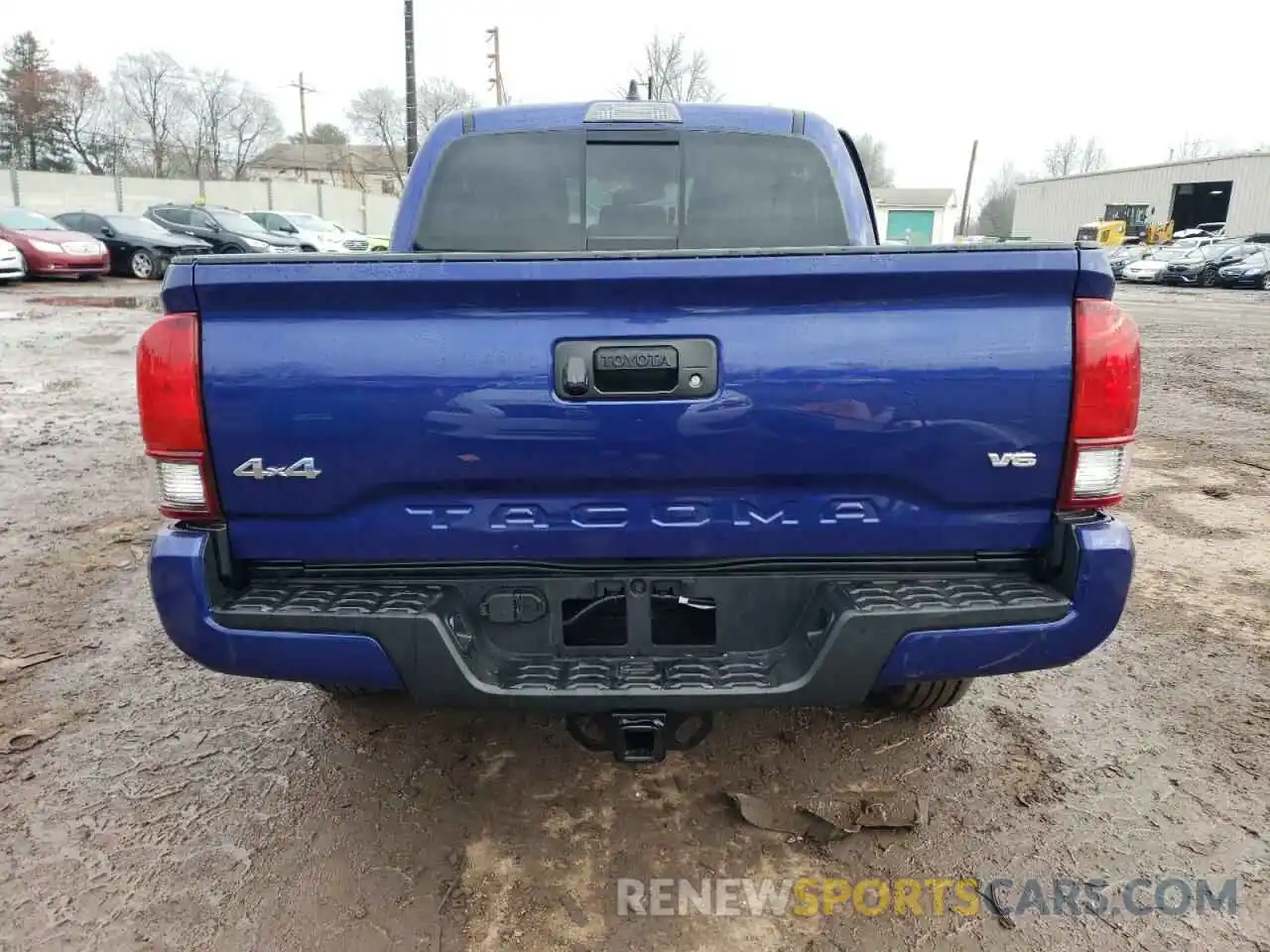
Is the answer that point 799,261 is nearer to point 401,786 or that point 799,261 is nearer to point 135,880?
point 401,786

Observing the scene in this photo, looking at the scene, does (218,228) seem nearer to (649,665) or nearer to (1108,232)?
(649,665)

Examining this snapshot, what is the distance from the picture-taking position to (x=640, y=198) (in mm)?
3510

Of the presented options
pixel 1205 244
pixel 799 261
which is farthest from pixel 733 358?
pixel 1205 244

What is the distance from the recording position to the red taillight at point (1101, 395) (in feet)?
6.70

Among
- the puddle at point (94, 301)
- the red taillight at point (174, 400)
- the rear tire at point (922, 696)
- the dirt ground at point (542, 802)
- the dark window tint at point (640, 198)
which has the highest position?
the dark window tint at point (640, 198)

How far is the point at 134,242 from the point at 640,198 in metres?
21.8

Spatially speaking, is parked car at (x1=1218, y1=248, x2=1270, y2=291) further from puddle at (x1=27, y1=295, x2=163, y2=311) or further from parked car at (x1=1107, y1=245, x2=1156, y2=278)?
puddle at (x1=27, y1=295, x2=163, y2=311)

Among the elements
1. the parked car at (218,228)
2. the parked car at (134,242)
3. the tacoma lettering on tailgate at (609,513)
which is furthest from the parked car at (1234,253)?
the tacoma lettering on tailgate at (609,513)

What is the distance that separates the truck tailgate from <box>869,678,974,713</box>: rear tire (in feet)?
3.61

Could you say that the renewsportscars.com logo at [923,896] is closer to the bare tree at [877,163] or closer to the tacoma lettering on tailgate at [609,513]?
the tacoma lettering on tailgate at [609,513]

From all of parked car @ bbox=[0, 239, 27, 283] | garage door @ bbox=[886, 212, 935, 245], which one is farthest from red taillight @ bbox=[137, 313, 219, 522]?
garage door @ bbox=[886, 212, 935, 245]

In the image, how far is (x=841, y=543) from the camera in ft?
7.16

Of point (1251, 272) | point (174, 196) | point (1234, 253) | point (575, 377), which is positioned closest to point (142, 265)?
point (575, 377)

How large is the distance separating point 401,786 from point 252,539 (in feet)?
3.55
